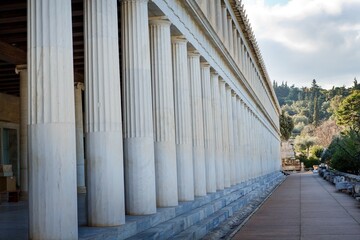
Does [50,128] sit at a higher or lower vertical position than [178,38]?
lower

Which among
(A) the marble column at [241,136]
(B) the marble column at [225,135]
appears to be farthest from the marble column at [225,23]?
(A) the marble column at [241,136]

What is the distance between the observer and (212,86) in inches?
869

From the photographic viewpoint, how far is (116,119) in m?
10.1

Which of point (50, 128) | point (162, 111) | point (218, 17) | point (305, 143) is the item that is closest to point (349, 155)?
point (218, 17)

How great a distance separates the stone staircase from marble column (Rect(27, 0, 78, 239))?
815mm

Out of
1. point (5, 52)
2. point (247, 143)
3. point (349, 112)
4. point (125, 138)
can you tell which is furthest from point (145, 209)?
point (349, 112)

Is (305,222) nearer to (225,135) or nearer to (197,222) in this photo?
(197,222)

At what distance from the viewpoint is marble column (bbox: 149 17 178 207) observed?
13914 millimetres

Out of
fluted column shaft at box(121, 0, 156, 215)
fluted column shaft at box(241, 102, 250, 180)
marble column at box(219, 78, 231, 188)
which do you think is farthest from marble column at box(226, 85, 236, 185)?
fluted column shaft at box(121, 0, 156, 215)

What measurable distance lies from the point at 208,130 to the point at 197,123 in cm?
198

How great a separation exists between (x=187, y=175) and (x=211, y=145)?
4.51 metres

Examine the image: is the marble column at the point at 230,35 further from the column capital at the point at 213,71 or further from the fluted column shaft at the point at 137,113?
the fluted column shaft at the point at 137,113

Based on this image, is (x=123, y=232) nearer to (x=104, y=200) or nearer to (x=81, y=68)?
(x=104, y=200)

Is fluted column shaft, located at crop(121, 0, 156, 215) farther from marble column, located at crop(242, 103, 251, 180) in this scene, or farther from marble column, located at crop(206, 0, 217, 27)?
marble column, located at crop(242, 103, 251, 180)
